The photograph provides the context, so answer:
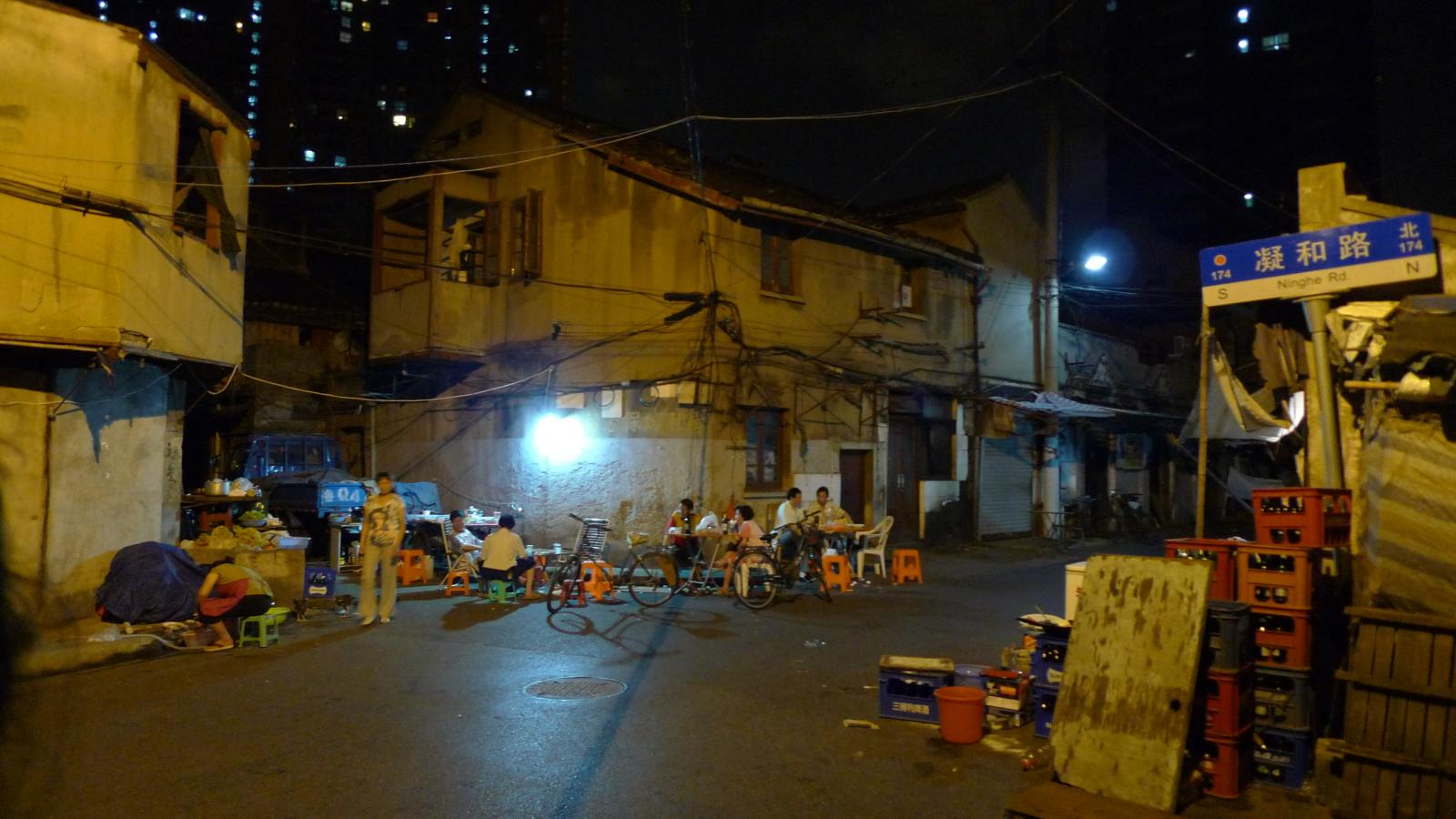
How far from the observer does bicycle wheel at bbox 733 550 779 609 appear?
1218cm

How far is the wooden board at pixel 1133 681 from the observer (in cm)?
497

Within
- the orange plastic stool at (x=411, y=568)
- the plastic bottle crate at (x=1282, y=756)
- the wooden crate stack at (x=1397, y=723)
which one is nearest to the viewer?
the wooden crate stack at (x=1397, y=723)

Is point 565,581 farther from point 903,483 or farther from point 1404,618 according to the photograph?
point 903,483

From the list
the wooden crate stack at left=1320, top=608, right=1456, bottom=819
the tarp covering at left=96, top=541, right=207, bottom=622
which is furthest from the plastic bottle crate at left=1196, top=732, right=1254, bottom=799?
the tarp covering at left=96, top=541, right=207, bottom=622

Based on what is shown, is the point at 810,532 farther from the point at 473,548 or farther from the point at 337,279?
the point at 337,279

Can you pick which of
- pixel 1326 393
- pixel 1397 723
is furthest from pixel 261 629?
pixel 1326 393

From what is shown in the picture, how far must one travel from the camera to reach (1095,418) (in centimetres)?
2417

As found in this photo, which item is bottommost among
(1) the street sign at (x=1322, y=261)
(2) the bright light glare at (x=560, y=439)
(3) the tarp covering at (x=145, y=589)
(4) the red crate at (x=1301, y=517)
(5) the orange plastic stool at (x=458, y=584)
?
(5) the orange plastic stool at (x=458, y=584)

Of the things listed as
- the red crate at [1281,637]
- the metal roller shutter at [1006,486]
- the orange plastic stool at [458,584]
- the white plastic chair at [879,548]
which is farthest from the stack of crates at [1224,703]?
the metal roller shutter at [1006,486]

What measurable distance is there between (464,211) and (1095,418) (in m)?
18.7

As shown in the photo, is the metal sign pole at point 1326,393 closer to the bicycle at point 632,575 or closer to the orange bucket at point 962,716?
the orange bucket at point 962,716

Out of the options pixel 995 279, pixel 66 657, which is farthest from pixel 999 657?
pixel 995 279

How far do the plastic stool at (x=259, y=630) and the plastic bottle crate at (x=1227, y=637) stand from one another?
9.72m

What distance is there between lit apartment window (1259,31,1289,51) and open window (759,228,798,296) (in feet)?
169
